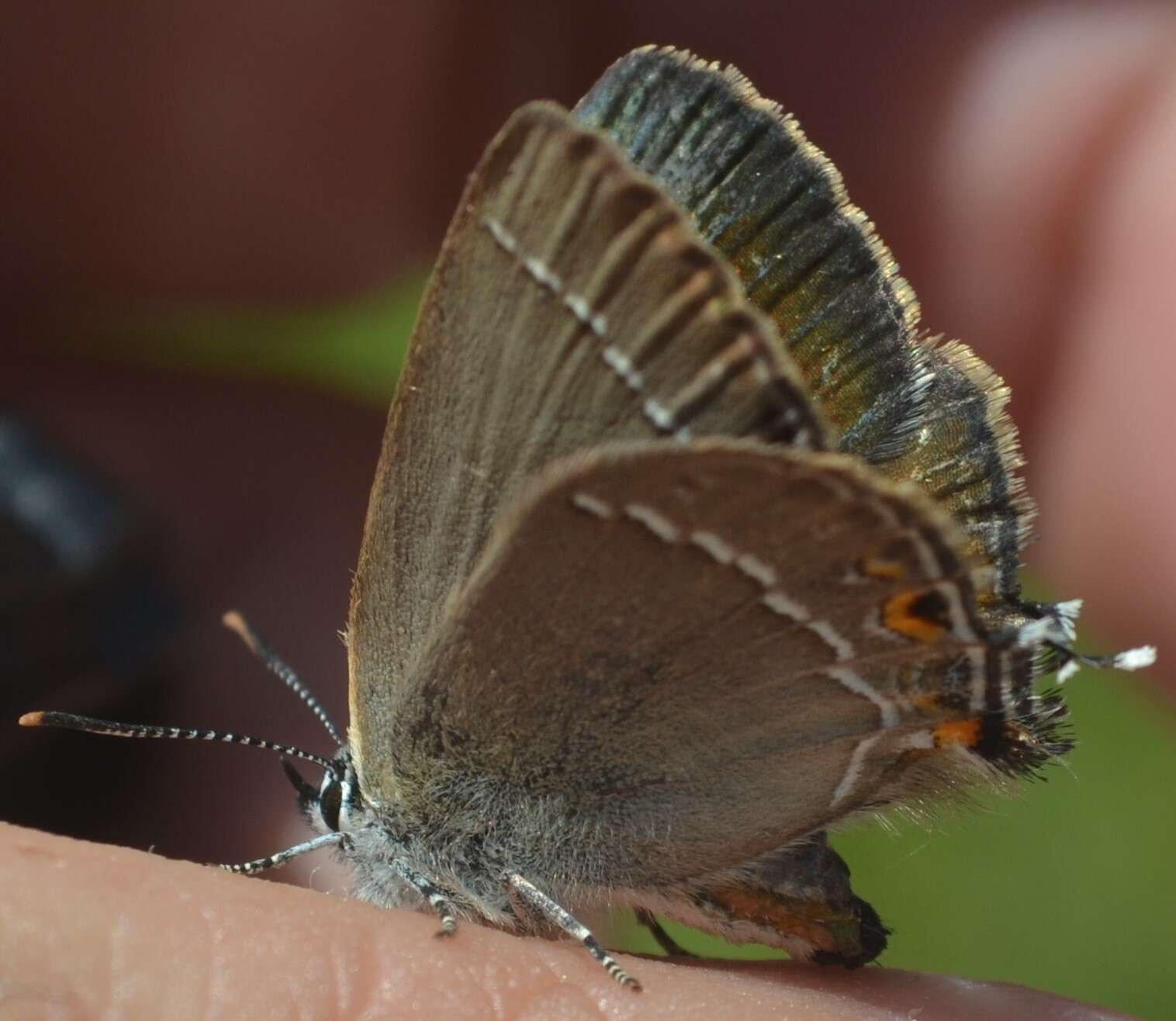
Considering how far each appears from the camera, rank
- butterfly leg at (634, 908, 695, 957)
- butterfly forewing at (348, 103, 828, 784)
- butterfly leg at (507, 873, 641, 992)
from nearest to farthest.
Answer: butterfly forewing at (348, 103, 828, 784) < butterfly leg at (507, 873, 641, 992) < butterfly leg at (634, 908, 695, 957)

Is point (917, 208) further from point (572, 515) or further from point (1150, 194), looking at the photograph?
Answer: point (572, 515)

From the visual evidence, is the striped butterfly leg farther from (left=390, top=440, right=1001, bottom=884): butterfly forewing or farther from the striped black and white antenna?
the striped black and white antenna

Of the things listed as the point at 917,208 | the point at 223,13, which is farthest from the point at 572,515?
the point at 917,208

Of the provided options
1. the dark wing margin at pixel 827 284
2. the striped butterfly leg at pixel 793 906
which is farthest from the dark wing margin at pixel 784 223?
the striped butterfly leg at pixel 793 906

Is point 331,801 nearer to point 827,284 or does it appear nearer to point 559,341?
point 559,341

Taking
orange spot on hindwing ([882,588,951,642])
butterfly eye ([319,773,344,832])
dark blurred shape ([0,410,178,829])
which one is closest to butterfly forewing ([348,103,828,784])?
orange spot on hindwing ([882,588,951,642])
